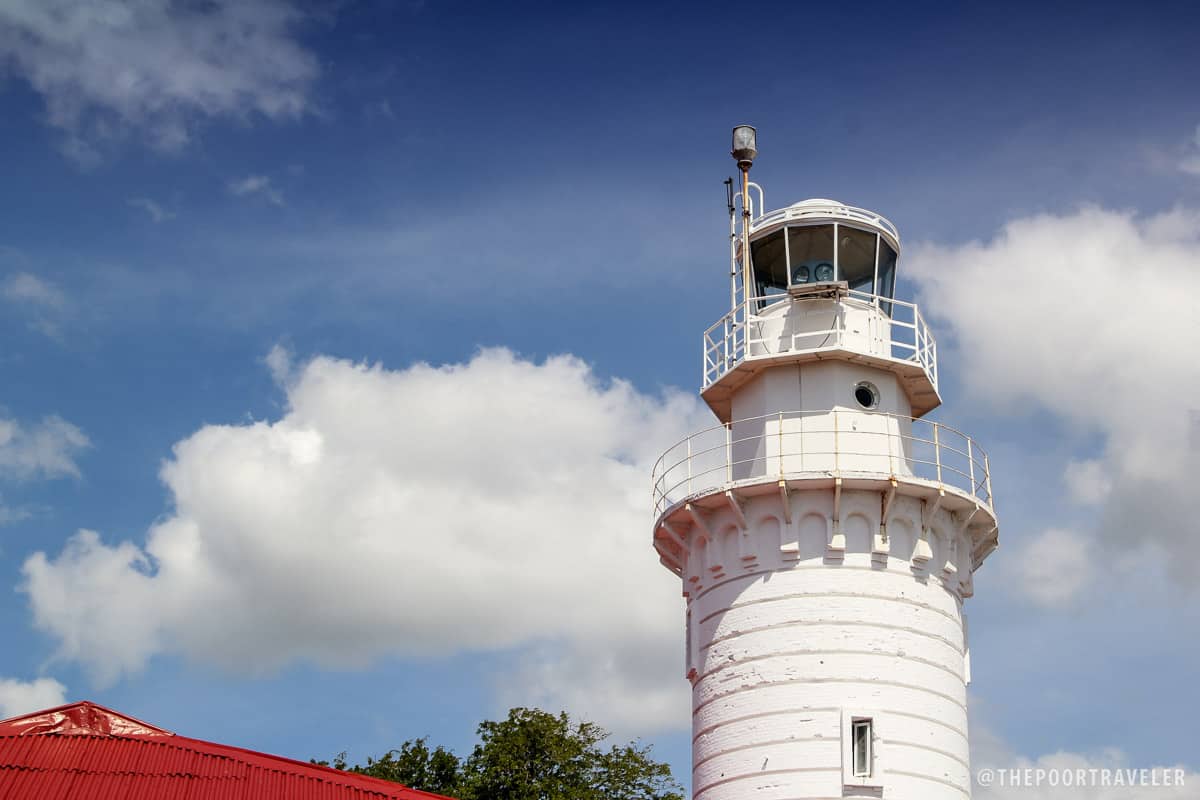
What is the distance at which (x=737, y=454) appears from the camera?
32.2 meters

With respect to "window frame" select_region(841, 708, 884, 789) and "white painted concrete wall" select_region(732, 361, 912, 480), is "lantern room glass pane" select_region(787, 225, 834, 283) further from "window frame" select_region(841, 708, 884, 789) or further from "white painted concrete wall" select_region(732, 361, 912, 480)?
"window frame" select_region(841, 708, 884, 789)

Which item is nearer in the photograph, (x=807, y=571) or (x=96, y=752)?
(x=96, y=752)

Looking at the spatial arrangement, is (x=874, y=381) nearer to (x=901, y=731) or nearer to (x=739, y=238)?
(x=739, y=238)

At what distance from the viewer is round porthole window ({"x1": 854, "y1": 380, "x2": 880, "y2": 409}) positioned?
103 feet

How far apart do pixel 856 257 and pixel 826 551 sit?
25.3 ft

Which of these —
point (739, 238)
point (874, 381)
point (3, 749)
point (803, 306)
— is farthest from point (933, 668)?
point (3, 749)

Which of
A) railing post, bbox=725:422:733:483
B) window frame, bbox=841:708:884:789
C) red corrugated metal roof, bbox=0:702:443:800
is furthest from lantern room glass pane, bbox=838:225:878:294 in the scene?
red corrugated metal roof, bbox=0:702:443:800

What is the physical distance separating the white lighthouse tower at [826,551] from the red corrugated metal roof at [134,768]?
931 centimetres

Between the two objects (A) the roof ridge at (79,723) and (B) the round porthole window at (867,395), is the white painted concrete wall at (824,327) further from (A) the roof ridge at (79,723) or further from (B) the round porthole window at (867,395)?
(A) the roof ridge at (79,723)

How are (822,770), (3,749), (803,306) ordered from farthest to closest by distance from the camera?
(803,306), (822,770), (3,749)

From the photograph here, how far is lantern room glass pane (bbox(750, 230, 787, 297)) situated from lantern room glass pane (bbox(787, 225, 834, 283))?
0.94 ft

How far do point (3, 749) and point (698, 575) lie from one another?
15.2 m

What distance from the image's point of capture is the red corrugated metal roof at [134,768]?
20.1 meters

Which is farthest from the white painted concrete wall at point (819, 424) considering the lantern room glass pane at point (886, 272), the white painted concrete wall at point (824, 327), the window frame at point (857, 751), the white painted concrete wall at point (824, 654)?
the window frame at point (857, 751)
